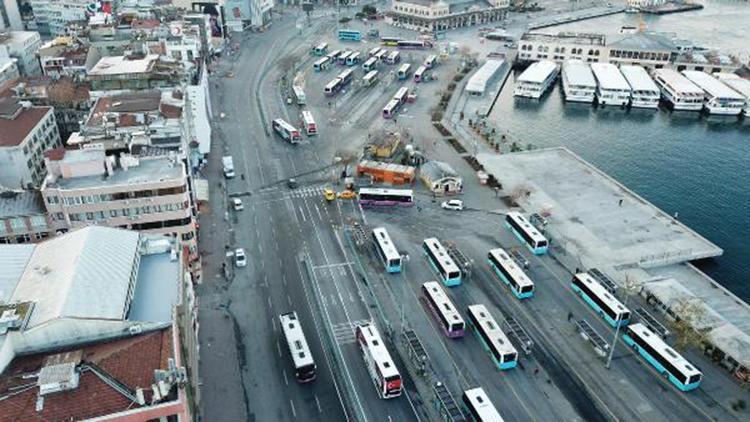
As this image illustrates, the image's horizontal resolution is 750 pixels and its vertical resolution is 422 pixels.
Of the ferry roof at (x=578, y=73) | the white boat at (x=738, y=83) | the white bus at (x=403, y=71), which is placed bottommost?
the white boat at (x=738, y=83)

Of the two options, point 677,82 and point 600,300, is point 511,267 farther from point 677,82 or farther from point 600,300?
point 677,82

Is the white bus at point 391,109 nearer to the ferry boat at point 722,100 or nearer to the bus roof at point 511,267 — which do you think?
the bus roof at point 511,267

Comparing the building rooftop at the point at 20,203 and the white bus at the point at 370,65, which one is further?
the white bus at the point at 370,65

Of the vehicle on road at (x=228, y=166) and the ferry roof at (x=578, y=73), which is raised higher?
the ferry roof at (x=578, y=73)

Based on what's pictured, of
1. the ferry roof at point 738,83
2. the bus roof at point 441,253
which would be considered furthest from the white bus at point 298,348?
the ferry roof at point 738,83

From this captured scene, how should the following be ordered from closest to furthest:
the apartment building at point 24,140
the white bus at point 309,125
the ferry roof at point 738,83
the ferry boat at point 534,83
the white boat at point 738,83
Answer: the apartment building at point 24,140
the white bus at point 309,125
the white boat at point 738,83
the ferry roof at point 738,83
the ferry boat at point 534,83

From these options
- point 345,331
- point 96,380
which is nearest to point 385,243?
point 345,331

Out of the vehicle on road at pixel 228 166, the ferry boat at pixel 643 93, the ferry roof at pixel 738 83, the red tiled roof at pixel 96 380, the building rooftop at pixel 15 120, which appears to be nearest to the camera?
the red tiled roof at pixel 96 380
